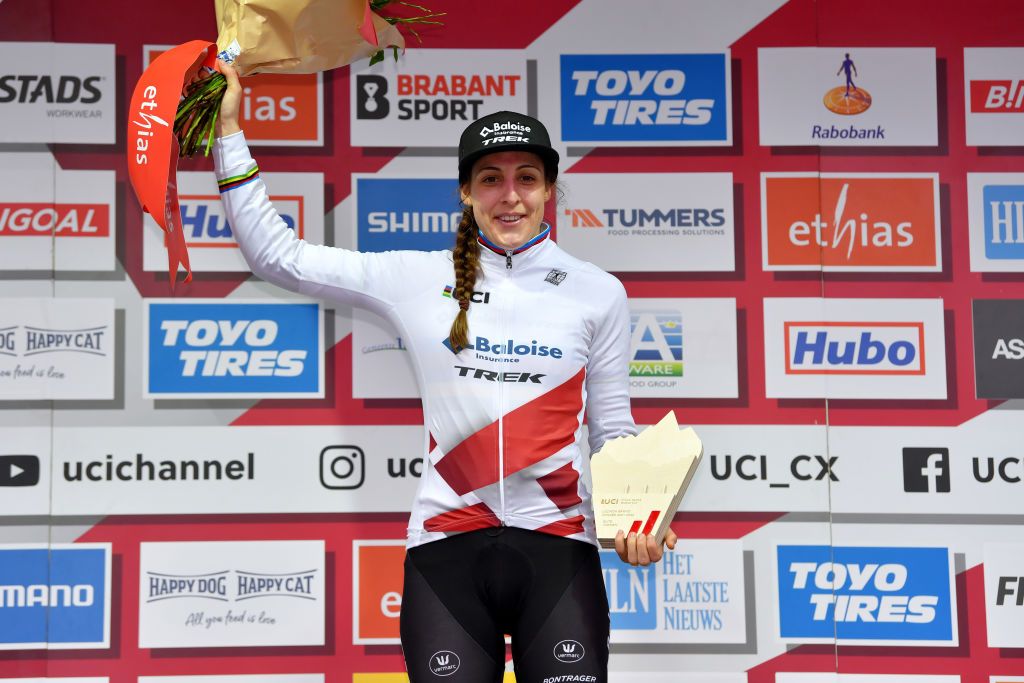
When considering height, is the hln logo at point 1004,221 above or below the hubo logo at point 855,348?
above

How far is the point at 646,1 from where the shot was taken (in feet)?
9.18

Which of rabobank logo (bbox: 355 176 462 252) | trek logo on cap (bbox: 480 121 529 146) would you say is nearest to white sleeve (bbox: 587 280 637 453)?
trek logo on cap (bbox: 480 121 529 146)

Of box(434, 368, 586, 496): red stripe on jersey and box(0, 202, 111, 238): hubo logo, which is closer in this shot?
box(434, 368, 586, 496): red stripe on jersey

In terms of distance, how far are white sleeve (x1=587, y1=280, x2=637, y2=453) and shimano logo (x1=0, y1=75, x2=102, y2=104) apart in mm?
1821

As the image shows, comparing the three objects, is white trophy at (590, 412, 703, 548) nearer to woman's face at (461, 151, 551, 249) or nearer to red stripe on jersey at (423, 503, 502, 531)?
red stripe on jersey at (423, 503, 502, 531)

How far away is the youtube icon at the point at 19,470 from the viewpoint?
2697 mm

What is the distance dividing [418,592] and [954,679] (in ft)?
6.20

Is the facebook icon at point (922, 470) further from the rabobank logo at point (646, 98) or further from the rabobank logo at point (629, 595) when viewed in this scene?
the rabobank logo at point (646, 98)

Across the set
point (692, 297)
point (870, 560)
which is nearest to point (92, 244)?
point (692, 297)

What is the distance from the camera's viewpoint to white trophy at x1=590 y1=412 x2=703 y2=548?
161 cm

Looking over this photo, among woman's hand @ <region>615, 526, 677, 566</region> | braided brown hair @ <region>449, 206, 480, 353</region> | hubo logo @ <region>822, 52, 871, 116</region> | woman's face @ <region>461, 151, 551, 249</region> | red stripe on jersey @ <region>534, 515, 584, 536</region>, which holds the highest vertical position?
hubo logo @ <region>822, 52, 871, 116</region>

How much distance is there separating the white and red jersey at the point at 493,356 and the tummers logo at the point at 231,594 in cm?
107

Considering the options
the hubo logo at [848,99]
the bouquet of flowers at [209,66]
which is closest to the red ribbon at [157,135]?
the bouquet of flowers at [209,66]

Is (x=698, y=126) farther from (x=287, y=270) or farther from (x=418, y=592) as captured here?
(x=418, y=592)
